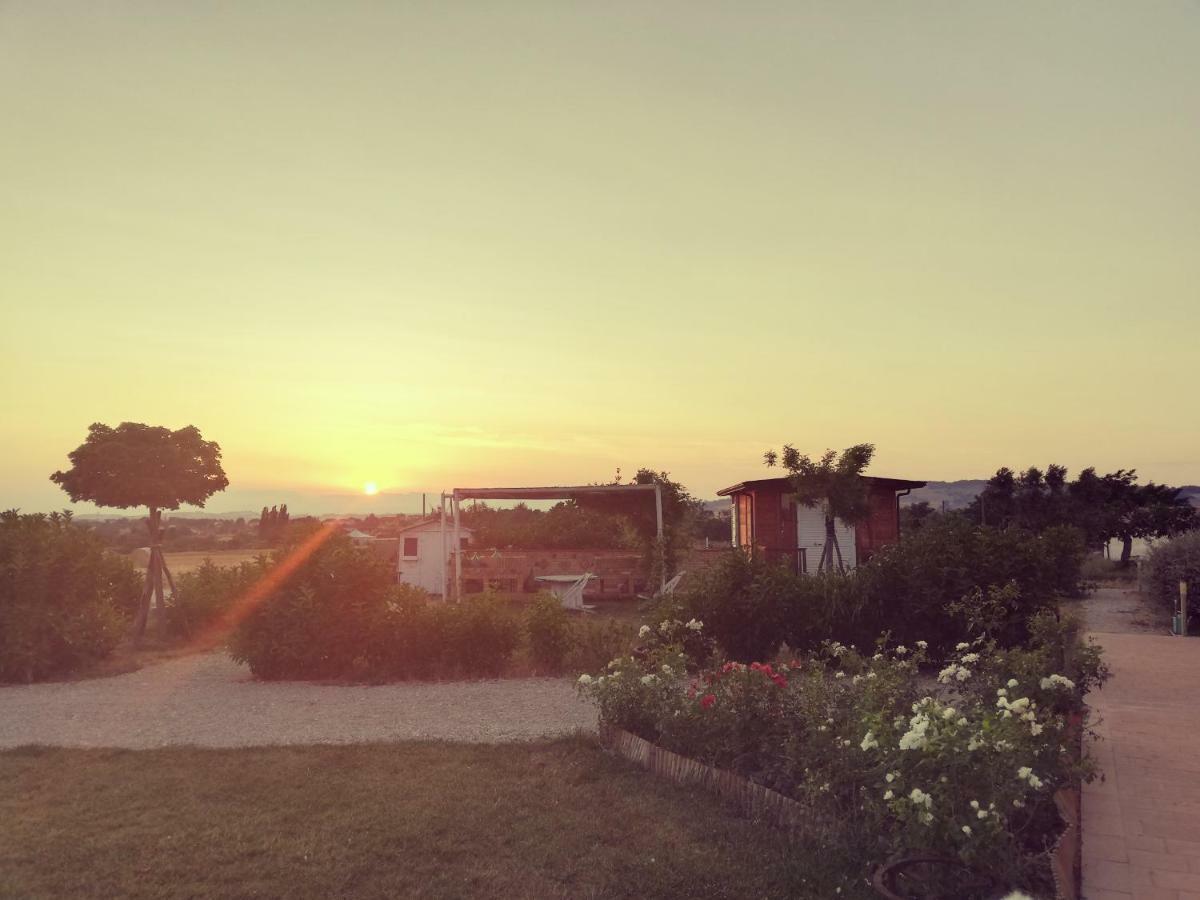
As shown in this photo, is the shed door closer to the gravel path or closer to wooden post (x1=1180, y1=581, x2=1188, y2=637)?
wooden post (x1=1180, y1=581, x2=1188, y2=637)

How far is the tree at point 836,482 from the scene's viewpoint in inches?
768

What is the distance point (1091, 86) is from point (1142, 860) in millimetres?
6555

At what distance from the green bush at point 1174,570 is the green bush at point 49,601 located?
1791 centimetres

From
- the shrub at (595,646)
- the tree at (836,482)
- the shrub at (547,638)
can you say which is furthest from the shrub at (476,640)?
the tree at (836,482)

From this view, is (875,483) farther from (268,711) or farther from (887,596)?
(268,711)

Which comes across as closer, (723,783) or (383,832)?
(383,832)

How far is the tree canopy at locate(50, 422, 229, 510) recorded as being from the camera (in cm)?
1428

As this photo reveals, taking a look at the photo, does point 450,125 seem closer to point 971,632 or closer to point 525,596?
point 971,632

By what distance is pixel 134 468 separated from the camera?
14336mm

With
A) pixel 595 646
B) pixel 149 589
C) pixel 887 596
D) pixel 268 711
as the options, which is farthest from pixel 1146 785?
pixel 149 589

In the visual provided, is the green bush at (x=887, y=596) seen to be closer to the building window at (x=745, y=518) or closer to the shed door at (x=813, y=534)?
the shed door at (x=813, y=534)

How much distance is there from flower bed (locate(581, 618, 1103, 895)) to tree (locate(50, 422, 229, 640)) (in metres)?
10.1

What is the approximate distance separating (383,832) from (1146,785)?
17.8ft

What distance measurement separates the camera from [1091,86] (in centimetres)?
804
